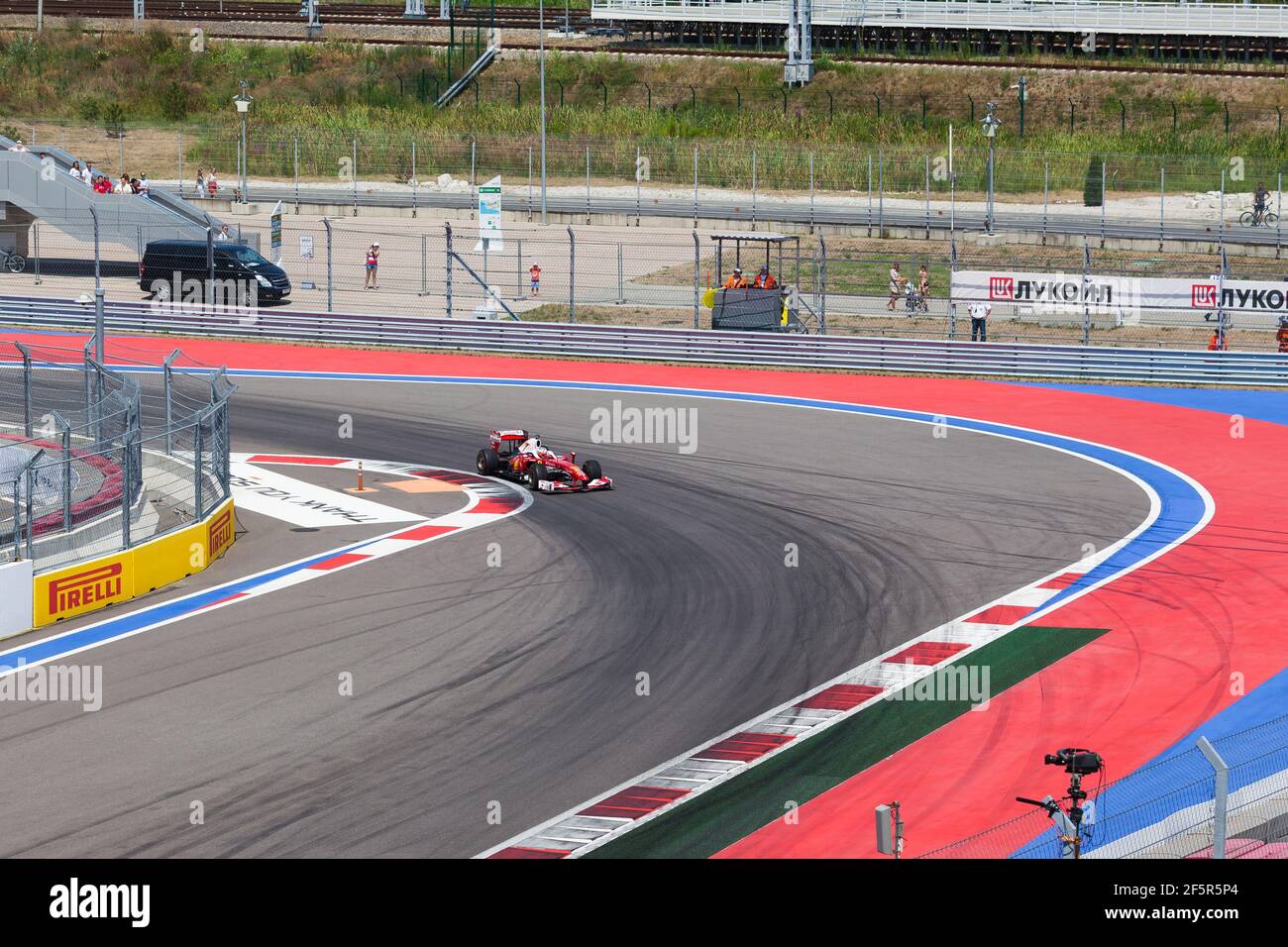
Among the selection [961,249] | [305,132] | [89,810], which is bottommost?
[89,810]

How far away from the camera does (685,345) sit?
37062 mm

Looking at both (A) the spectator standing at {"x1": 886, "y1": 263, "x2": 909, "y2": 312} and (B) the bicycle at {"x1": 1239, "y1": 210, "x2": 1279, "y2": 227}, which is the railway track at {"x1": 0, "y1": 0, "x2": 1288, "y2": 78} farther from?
(A) the spectator standing at {"x1": 886, "y1": 263, "x2": 909, "y2": 312}

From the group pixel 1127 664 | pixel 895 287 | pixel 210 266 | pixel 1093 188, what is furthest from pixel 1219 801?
pixel 1093 188

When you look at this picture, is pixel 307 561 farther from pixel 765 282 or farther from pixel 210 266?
pixel 210 266

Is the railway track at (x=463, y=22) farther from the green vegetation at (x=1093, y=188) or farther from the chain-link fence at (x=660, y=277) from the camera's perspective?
the chain-link fence at (x=660, y=277)

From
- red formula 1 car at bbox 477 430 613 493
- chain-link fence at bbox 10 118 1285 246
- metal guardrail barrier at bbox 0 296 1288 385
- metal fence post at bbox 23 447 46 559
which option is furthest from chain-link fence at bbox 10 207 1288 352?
metal fence post at bbox 23 447 46 559

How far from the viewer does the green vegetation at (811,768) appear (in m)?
12.2

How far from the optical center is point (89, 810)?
12.5 m

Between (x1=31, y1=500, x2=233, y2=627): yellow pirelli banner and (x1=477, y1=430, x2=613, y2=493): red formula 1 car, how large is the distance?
5.07m

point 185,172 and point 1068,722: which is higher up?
point 185,172

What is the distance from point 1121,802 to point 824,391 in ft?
70.2

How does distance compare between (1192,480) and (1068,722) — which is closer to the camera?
(1068,722)
